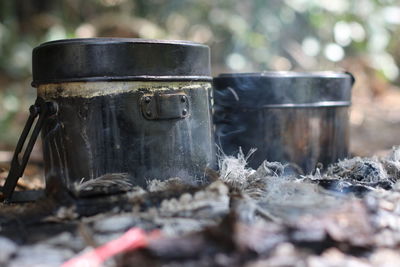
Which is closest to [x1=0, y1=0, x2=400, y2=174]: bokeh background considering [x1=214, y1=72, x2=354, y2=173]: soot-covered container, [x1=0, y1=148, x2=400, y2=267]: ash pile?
[x1=214, y1=72, x2=354, y2=173]: soot-covered container

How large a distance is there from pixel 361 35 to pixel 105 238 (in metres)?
4.49

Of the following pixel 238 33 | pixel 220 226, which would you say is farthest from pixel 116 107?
pixel 238 33

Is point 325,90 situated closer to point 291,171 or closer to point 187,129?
point 291,171

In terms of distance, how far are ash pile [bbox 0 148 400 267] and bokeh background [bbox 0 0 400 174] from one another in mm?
3301

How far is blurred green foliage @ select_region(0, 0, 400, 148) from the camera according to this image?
5191 mm

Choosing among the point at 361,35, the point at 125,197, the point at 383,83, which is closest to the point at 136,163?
the point at 125,197

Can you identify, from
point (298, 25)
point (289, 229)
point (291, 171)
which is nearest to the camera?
point (289, 229)

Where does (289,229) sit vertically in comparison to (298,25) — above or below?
below

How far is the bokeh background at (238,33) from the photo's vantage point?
519 cm

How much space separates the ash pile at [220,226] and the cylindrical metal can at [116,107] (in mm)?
105

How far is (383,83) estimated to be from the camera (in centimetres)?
727

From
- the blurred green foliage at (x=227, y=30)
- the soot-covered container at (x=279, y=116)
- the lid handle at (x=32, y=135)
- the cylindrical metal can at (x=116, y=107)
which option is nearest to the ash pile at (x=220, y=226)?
the cylindrical metal can at (x=116, y=107)

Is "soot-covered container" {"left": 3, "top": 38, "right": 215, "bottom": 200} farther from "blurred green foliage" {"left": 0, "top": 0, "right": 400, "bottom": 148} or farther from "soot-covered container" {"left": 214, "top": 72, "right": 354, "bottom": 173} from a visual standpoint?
"blurred green foliage" {"left": 0, "top": 0, "right": 400, "bottom": 148}

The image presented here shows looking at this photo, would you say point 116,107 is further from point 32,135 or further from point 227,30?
point 227,30
